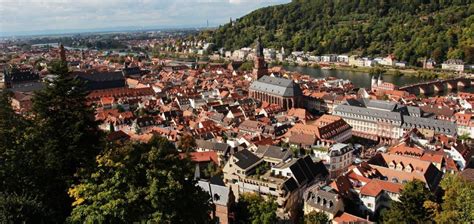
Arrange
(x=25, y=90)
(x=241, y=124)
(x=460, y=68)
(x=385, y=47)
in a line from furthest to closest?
(x=385, y=47)
(x=460, y=68)
(x=25, y=90)
(x=241, y=124)

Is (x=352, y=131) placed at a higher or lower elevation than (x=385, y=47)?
lower

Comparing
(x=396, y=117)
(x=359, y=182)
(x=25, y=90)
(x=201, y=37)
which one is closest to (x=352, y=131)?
(x=396, y=117)

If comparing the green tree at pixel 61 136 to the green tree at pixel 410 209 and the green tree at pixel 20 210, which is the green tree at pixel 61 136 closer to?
the green tree at pixel 20 210

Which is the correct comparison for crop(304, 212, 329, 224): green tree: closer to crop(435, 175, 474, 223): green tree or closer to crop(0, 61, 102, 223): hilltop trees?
crop(435, 175, 474, 223): green tree

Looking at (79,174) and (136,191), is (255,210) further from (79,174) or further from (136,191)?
(79,174)

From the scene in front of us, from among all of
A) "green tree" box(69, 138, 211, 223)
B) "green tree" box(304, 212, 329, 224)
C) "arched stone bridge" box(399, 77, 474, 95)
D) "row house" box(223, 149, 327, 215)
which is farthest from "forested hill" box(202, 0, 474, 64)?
"green tree" box(69, 138, 211, 223)

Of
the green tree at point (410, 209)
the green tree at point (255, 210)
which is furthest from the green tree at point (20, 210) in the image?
the green tree at point (410, 209)

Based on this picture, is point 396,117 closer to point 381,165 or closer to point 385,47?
point 381,165
